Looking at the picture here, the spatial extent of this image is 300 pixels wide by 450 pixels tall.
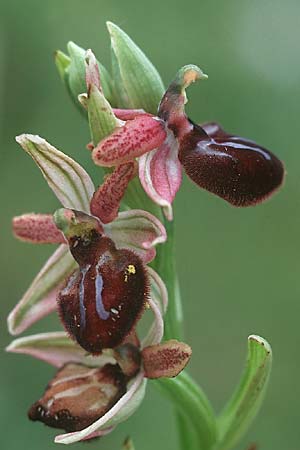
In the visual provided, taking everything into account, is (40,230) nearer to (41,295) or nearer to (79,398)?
(41,295)

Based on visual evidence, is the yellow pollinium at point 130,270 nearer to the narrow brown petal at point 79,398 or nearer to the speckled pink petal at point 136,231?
the speckled pink petal at point 136,231

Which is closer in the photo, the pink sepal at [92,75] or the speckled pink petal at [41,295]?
the pink sepal at [92,75]

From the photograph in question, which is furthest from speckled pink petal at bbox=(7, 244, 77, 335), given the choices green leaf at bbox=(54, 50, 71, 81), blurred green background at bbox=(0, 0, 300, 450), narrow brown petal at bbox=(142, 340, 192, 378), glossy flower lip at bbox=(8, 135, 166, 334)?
blurred green background at bbox=(0, 0, 300, 450)

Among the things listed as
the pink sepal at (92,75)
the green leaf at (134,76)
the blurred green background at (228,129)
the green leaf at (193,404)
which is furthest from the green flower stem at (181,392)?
the blurred green background at (228,129)

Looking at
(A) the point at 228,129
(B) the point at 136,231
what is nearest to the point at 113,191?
(B) the point at 136,231

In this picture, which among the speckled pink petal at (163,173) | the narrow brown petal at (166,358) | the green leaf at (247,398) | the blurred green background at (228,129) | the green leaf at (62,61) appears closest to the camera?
the speckled pink petal at (163,173)
